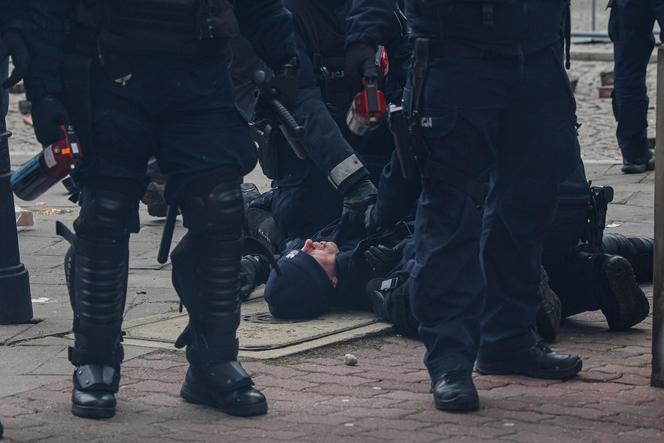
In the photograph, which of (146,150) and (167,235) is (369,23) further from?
(146,150)

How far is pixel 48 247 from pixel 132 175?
137 inches

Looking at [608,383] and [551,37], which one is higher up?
[551,37]

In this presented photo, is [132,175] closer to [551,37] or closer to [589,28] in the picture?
[551,37]

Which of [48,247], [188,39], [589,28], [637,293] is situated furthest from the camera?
[589,28]

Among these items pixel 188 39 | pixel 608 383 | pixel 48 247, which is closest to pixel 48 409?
pixel 188 39

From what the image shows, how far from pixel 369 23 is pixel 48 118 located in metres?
1.59

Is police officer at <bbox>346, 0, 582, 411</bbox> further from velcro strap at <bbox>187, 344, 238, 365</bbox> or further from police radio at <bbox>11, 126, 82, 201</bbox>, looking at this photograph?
police radio at <bbox>11, 126, 82, 201</bbox>

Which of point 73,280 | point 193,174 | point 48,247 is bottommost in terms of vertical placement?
point 48,247

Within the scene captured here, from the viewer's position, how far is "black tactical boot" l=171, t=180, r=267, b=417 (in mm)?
4641

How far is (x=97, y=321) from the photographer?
4703 mm

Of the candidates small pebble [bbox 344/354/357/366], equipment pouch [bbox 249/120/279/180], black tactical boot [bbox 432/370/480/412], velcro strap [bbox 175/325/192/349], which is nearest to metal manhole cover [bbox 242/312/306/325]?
small pebble [bbox 344/354/357/366]

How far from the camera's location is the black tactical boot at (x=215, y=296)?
4641 millimetres

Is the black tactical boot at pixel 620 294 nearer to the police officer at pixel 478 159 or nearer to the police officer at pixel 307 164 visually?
the police officer at pixel 478 159

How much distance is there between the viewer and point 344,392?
16.0 ft
